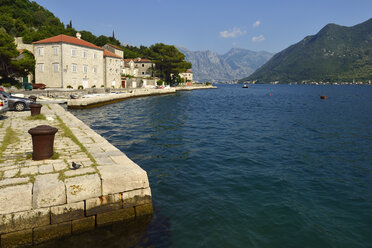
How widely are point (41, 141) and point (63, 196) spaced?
2887mm

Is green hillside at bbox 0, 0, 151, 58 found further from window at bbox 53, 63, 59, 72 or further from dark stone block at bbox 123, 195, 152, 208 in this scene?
dark stone block at bbox 123, 195, 152, 208

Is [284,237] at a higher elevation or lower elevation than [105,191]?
lower

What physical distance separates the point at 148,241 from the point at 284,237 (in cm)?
355

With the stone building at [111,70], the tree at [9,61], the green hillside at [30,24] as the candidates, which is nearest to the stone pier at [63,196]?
the tree at [9,61]

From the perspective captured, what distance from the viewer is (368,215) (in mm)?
7629

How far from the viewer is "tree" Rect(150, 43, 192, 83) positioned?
97312 millimetres

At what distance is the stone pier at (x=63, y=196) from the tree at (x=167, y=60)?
9227cm

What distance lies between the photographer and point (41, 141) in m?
7.87

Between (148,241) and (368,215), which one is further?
(368,215)

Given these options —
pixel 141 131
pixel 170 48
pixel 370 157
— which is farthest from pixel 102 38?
pixel 370 157

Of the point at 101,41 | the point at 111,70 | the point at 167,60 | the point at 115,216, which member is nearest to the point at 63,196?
the point at 115,216

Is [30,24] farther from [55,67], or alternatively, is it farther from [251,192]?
[251,192]

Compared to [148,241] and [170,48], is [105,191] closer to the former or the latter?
[148,241]

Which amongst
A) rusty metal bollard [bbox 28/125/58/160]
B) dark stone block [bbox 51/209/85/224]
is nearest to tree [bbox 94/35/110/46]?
rusty metal bollard [bbox 28/125/58/160]
